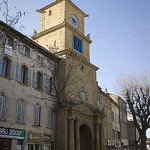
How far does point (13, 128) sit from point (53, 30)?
1281 cm

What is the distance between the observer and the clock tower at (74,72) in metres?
20.1

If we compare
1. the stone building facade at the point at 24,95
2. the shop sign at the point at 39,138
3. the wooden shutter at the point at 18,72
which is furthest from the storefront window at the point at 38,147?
the wooden shutter at the point at 18,72

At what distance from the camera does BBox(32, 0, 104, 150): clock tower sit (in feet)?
65.8

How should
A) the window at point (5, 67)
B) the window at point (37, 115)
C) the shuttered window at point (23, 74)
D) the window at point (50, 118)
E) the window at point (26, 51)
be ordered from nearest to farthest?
the window at point (5, 67), the shuttered window at point (23, 74), the window at point (37, 115), the window at point (26, 51), the window at point (50, 118)

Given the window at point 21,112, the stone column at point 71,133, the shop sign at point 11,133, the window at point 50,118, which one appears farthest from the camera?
the window at point 50,118

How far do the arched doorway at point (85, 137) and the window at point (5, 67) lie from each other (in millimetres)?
9890

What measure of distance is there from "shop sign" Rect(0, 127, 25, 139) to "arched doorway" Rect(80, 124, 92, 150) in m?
7.72

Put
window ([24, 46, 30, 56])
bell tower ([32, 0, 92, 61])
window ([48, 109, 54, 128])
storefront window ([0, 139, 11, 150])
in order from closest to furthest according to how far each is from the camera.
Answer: storefront window ([0, 139, 11, 150]) < window ([24, 46, 30, 56]) < window ([48, 109, 54, 128]) < bell tower ([32, 0, 92, 61])

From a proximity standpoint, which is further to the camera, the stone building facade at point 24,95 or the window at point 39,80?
the window at point 39,80

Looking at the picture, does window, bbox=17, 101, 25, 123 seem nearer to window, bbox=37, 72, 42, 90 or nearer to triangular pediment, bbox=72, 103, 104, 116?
window, bbox=37, 72, 42, 90

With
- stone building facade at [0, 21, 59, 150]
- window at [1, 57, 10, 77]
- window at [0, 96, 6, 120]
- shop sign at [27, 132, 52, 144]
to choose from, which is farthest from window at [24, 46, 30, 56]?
shop sign at [27, 132, 52, 144]

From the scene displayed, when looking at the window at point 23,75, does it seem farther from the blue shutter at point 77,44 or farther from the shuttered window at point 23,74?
the blue shutter at point 77,44

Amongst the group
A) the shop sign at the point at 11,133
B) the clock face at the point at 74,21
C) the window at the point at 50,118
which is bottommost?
the shop sign at the point at 11,133

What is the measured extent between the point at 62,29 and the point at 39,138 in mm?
11879
